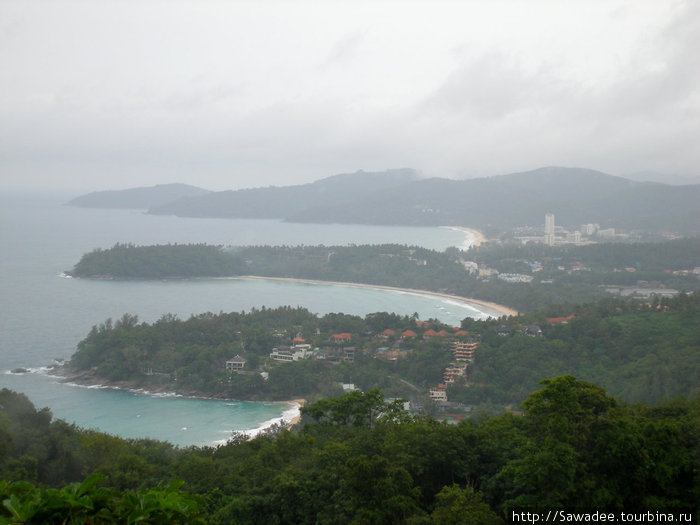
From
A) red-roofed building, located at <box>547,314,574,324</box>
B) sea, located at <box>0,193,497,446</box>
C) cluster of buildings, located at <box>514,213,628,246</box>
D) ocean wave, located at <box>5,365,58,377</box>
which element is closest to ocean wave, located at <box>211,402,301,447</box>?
sea, located at <box>0,193,497,446</box>

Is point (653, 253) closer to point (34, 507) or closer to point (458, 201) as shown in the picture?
point (34, 507)

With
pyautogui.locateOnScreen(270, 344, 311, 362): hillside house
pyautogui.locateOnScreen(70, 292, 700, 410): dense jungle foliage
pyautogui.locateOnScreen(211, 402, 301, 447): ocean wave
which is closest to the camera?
pyautogui.locateOnScreen(211, 402, 301, 447): ocean wave

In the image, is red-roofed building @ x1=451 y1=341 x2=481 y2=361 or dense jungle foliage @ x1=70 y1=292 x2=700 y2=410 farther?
red-roofed building @ x1=451 y1=341 x2=481 y2=361

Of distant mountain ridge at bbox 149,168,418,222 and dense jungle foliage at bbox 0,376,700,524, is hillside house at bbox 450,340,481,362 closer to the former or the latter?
dense jungle foliage at bbox 0,376,700,524

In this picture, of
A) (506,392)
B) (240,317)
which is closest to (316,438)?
(506,392)

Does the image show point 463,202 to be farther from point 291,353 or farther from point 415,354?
point 415,354

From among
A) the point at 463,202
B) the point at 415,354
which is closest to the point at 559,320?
the point at 415,354
